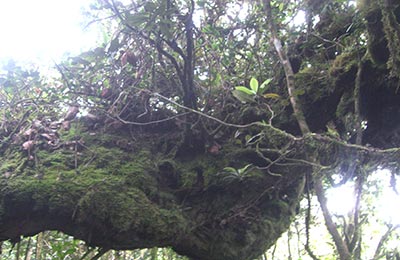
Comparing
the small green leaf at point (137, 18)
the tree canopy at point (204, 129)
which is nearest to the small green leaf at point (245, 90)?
the tree canopy at point (204, 129)

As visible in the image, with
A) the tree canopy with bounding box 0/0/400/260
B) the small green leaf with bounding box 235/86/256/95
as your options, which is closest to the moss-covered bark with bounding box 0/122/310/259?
the tree canopy with bounding box 0/0/400/260

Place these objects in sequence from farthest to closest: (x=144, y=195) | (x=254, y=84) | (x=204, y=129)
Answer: (x=204, y=129)
(x=144, y=195)
(x=254, y=84)

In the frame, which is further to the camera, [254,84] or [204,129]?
[204,129]

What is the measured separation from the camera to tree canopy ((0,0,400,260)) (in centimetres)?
175

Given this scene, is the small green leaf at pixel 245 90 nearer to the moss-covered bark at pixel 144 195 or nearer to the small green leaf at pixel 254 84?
the small green leaf at pixel 254 84

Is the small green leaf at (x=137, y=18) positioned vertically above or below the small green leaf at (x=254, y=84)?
above

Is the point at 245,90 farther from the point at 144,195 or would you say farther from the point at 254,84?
the point at 144,195

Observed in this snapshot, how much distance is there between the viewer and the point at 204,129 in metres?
2.21

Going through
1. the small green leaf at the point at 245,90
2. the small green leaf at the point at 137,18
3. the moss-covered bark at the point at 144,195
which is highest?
the small green leaf at the point at 137,18

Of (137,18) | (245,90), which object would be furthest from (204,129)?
(137,18)

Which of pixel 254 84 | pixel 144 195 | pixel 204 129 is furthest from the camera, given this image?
pixel 204 129

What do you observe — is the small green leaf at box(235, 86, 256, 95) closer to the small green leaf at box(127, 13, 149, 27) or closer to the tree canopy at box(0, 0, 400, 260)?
the tree canopy at box(0, 0, 400, 260)

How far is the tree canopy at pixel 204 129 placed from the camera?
1746 millimetres

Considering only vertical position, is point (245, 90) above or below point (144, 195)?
above
